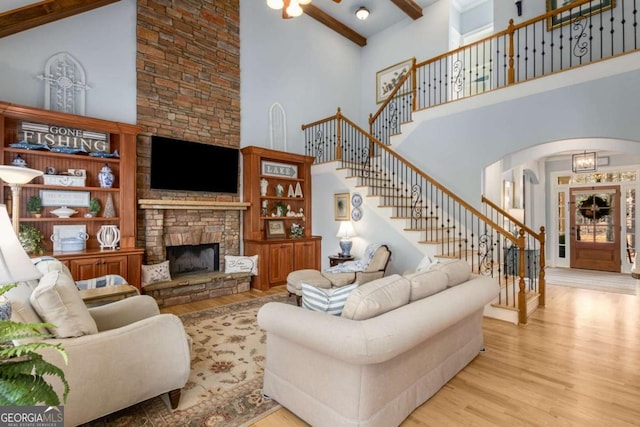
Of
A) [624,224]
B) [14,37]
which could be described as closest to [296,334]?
[14,37]

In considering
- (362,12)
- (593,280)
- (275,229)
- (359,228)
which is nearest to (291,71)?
(362,12)

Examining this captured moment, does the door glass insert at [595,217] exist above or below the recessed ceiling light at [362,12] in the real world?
below

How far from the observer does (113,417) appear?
7.16 ft

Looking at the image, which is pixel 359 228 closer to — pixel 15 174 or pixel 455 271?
pixel 455 271

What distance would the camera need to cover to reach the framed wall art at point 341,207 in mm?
6207

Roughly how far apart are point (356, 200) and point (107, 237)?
3.97m

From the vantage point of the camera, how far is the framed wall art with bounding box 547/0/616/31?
5223 mm

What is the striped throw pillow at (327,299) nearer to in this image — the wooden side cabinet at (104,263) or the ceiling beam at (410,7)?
the wooden side cabinet at (104,263)

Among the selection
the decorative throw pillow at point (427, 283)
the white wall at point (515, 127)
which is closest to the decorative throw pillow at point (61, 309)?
the decorative throw pillow at point (427, 283)

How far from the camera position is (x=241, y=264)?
5668mm

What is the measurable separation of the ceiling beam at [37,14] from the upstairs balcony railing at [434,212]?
13.8 feet

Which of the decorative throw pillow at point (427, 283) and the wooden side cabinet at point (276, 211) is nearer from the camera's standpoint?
the decorative throw pillow at point (427, 283)

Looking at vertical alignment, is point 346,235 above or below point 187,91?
below

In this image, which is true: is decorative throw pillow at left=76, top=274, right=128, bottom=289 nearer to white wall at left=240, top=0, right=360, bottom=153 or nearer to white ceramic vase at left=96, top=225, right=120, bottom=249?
white ceramic vase at left=96, top=225, right=120, bottom=249
